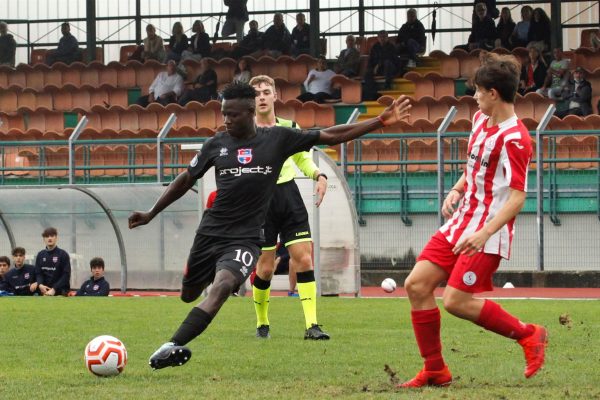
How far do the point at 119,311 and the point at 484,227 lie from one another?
8192 millimetres

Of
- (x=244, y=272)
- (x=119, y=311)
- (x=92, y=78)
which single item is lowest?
(x=119, y=311)

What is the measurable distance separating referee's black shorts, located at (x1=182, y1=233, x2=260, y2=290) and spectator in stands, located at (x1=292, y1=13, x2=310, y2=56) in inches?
870

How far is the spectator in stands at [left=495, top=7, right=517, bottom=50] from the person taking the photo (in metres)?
27.2

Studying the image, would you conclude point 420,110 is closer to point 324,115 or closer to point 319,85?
point 324,115

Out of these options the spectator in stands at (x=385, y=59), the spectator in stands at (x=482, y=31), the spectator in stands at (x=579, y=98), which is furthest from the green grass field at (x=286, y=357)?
the spectator in stands at (x=482, y=31)

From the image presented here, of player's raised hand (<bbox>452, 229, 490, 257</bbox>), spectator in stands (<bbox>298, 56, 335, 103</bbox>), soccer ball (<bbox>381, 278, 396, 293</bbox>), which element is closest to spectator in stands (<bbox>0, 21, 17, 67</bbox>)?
spectator in stands (<bbox>298, 56, 335, 103</bbox>)

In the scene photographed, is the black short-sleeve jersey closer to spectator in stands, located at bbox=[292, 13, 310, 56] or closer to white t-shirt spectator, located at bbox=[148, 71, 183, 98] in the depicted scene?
white t-shirt spectator, located at bbox=[148, 71, 183, 98]

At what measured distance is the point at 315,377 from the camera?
786 centimetres

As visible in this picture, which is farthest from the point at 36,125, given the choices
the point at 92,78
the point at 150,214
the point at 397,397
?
the point at 397,397

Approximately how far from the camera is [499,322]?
24.1 ft

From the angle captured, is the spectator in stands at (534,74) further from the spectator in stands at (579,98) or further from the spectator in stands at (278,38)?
the spectator in stands at (278,38)

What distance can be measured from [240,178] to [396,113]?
42.4 inches

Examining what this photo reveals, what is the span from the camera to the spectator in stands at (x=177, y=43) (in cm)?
3059

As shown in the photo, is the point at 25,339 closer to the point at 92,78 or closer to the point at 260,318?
the point at 260,318
